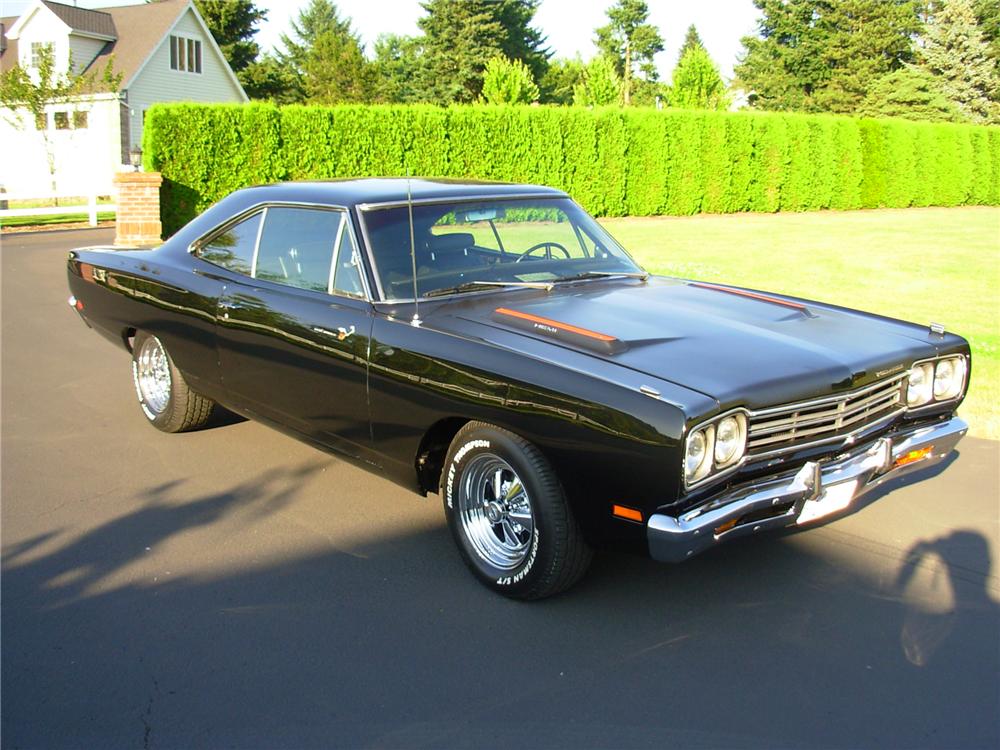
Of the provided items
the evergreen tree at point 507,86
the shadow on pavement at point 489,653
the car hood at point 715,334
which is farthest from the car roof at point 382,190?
the evergreen tree at point 507,86

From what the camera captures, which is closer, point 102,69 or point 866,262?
point 866,262

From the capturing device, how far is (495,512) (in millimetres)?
4086

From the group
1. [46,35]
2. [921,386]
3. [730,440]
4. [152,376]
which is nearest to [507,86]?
[46,35]

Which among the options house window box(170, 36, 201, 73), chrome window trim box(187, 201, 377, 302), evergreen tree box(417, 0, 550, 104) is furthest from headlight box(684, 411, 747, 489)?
evergreen tree box(417, 0, 550, 104)

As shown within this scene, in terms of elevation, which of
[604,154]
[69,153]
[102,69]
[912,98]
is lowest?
[604,154]

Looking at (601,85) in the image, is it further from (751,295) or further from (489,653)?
(489,653)

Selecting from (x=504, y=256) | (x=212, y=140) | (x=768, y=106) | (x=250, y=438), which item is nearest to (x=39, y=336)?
(x=250, y=438)

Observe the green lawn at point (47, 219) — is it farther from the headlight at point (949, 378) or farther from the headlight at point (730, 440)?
the headlight at point (730, 440)

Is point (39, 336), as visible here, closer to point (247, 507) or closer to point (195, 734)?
point (247, 507)

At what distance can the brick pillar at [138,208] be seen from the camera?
17.3 metres

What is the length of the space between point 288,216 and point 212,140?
17621mm

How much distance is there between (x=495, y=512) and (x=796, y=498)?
119 cm

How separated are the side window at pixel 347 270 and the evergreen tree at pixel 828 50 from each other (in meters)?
59.0

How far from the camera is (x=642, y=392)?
350cm
